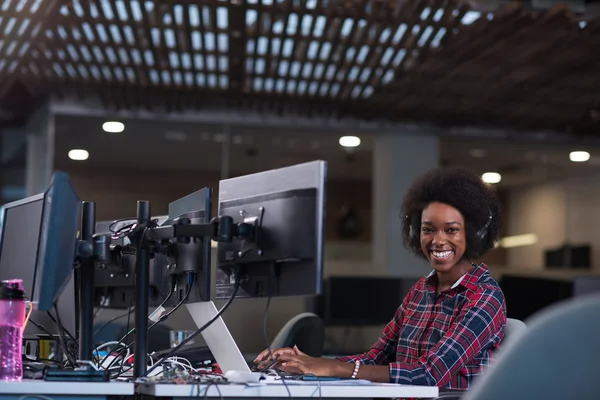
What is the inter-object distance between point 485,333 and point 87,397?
136 cm

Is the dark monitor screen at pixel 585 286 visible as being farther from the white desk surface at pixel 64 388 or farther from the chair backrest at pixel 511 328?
the white desk surface at pixel 64 388

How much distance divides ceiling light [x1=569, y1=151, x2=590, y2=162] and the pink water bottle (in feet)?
31.2

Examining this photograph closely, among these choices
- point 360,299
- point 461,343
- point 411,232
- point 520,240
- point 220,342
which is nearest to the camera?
point 220,342

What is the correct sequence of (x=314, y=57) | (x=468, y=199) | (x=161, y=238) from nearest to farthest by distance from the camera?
1. (x=161, y=238)
2. (x=468, y=199)
3. (x=314, y=57)

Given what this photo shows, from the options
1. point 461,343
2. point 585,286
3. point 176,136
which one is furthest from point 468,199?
point 176,136

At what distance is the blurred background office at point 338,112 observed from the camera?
706 cm

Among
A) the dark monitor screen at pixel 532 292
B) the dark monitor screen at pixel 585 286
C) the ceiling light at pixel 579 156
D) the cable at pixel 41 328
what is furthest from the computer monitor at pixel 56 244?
the ceiling light at pixel 579 156

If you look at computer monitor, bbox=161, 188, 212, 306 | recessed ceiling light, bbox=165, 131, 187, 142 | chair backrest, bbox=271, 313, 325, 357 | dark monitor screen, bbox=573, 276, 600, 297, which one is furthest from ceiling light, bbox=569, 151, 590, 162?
computer monitor, bbox=161, 188, 212, 306

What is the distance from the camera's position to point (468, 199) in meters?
3.33

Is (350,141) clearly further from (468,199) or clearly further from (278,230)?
(278,230)

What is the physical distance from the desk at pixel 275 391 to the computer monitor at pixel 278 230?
0.27m

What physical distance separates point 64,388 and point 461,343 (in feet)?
4.31

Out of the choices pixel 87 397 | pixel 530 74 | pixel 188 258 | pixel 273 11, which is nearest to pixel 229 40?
pixel 273 11

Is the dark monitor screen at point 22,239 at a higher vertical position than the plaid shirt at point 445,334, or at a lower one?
higher
